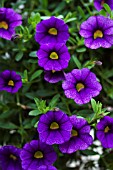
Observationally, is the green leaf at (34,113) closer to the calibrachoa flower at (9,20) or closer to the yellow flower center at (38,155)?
the yellow flower center at (38,155)

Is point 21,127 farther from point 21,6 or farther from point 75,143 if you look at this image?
point 21,6

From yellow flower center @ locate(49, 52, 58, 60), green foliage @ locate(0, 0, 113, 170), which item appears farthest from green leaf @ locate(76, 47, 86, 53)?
yellow flower center @ locate(49, 52, 58, 60)

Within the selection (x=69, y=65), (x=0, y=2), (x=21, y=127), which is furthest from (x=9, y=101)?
(x=0, y=2)

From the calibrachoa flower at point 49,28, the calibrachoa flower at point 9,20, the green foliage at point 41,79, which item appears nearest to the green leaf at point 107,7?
the green foliage at point 41,79

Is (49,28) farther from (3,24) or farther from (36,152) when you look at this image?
(36,152)

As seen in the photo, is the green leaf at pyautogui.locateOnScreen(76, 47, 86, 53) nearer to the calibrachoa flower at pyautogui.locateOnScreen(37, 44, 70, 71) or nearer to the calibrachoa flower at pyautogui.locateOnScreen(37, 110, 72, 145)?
the calibrachoa flower at pyautogui.locateOnScreen(37, 44, 70, 71)
